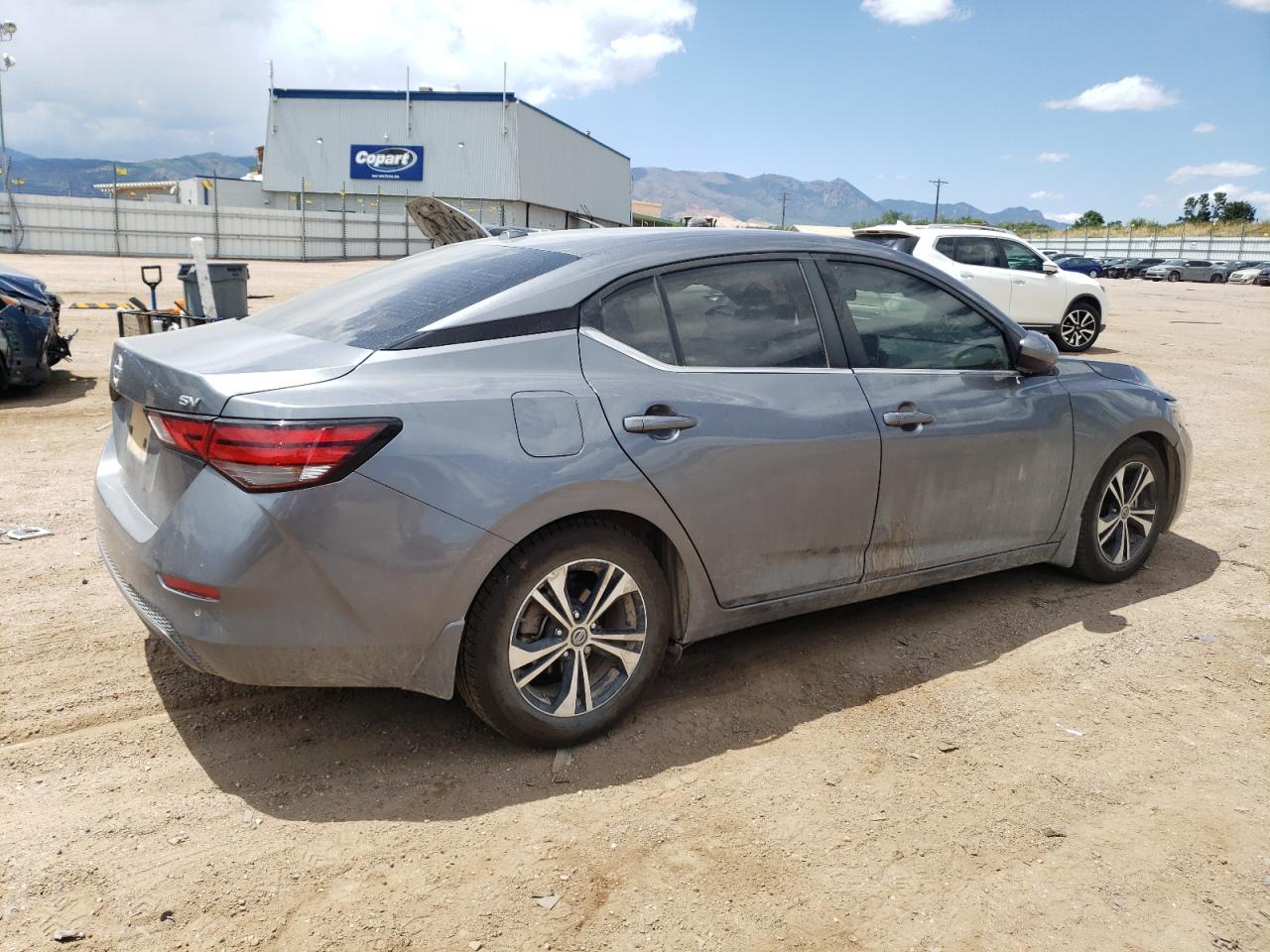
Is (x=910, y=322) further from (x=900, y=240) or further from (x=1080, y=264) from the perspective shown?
(x=1080, y=264)

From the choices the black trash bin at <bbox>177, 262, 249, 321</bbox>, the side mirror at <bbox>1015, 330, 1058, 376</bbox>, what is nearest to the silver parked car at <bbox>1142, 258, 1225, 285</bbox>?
the black trash bin at <bbox>177, 262, 249, 321</bbox>

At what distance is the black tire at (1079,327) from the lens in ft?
49.2

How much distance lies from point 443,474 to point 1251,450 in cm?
794

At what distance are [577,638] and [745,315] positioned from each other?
4.30ft

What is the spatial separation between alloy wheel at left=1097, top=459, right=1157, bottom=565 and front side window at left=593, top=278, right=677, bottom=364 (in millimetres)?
2582

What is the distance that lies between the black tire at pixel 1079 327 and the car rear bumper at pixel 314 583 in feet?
46.3

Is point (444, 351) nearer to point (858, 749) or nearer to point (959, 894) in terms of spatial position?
point (858, 749)

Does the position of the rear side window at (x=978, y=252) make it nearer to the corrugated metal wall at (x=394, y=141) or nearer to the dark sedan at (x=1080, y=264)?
the dark sedan at (x=1080, y=264)

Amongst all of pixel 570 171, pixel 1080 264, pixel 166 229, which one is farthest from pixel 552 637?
pixel 570 171

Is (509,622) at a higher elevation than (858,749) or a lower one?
higher

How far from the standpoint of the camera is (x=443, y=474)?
282cm

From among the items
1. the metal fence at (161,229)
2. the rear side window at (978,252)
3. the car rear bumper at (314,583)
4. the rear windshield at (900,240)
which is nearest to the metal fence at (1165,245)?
the metal fence at (161,229)

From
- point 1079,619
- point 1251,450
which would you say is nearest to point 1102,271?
point 1251,450

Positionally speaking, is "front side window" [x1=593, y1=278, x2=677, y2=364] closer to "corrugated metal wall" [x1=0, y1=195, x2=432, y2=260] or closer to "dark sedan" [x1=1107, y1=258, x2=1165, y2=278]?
"corrugated metal wall" [x1=0, y1=195, x2=432, y2=260]
